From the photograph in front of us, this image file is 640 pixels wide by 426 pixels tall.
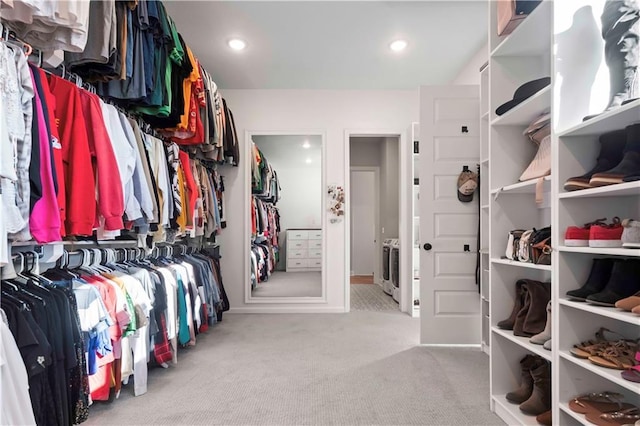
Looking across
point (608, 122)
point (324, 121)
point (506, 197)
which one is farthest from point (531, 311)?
point (324, 121)

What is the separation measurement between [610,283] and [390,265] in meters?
3.50

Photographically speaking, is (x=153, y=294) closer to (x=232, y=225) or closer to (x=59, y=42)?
(x=59, y=42)

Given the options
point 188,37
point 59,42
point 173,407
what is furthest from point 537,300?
point 188,37

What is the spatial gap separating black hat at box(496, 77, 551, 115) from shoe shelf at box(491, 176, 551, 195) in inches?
15.1

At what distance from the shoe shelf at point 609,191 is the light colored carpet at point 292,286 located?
10.1 feet

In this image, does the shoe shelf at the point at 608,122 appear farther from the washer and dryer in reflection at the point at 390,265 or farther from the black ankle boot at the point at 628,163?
the washer and dryer in reflection at the point at 390,265

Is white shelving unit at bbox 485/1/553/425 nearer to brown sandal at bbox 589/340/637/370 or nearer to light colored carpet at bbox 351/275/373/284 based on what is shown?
brown sandal at bbox 589/340/637/370

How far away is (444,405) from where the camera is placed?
1946 mm

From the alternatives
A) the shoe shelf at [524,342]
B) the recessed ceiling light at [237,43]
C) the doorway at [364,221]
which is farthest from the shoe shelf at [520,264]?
the doorway at [364,221]

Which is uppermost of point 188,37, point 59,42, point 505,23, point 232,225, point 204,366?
point 188,37

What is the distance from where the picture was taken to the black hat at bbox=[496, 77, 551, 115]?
166 centimetres

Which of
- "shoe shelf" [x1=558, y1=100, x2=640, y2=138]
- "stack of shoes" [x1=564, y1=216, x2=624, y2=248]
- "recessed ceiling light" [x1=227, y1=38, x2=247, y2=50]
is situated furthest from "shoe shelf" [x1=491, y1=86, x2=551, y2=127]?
"recessed ceiling light" [x1=227, y1=38, x2=247, y2=50]

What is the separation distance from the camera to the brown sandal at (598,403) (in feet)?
4.40

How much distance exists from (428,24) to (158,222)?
2491 mm
